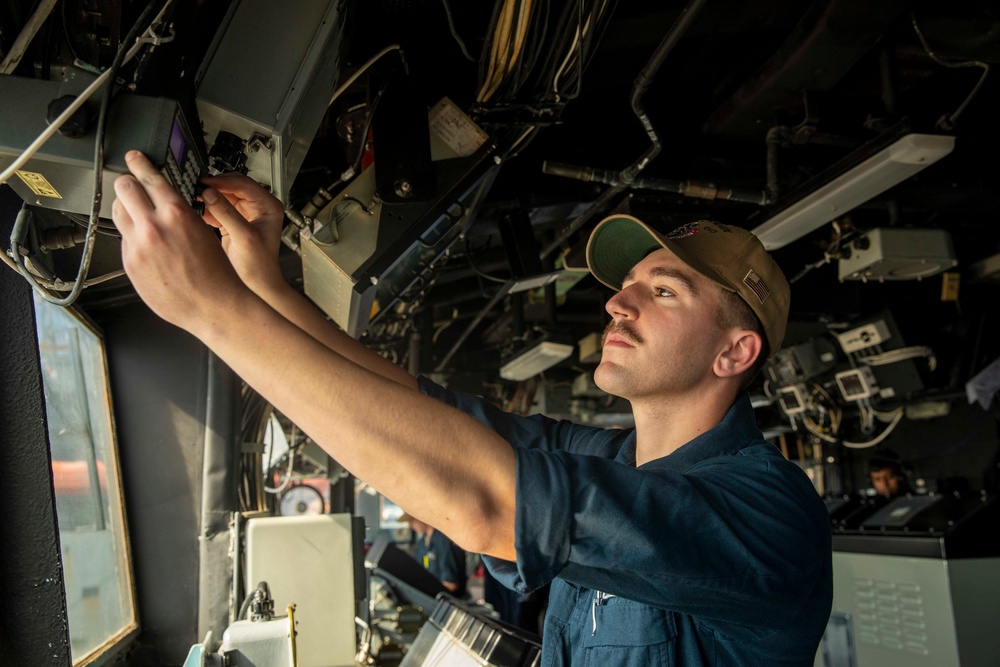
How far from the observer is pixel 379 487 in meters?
0.87

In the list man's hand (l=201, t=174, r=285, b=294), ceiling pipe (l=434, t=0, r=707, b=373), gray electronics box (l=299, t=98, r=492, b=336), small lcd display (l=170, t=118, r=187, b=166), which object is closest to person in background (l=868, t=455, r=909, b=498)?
ceiling pipe (l=434, t=0, r=707, b=373)

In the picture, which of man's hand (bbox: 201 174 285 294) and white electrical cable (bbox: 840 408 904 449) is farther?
white electrical cable (bbox: 840 408 904 449)

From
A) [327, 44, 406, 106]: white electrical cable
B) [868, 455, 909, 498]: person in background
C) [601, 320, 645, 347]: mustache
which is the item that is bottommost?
[868, 455, 909, 498]: person in background

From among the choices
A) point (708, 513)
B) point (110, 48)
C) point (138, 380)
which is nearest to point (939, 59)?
point (708, 513)

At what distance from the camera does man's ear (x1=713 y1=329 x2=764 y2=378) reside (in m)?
1.55

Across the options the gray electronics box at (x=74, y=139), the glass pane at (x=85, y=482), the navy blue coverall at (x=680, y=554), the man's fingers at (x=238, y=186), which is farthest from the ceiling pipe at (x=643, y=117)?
the glass pane at (x=85, y=482)

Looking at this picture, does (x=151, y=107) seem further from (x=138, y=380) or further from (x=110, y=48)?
(x=138, y=380)

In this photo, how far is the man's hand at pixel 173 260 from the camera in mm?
852

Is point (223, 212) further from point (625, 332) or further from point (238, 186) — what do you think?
point (625, 332)

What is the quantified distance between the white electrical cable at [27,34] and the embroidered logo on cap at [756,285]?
4.14 ft

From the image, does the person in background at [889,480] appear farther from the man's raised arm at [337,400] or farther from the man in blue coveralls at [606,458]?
the man's raised arm at [337,400]

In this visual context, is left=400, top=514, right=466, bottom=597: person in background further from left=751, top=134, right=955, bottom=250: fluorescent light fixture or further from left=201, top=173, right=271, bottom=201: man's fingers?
left=201, top=173, right=271, bottom=201: man's fingers

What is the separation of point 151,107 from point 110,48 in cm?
48

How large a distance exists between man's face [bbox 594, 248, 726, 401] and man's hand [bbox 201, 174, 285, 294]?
62cm
